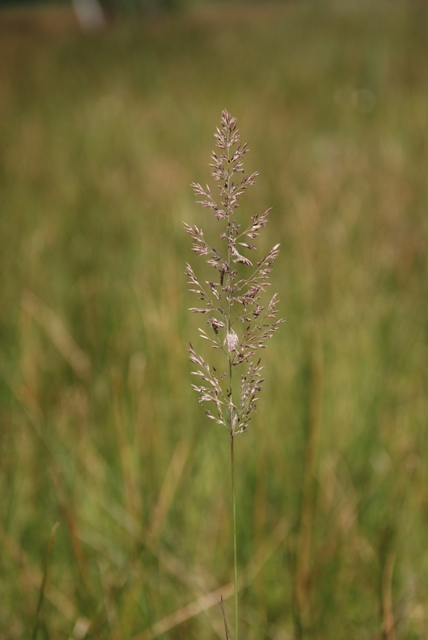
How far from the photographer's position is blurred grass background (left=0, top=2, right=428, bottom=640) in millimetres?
925

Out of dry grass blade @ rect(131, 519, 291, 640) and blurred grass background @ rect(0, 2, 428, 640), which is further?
blurred grass background @ rect(0, 2, 428, 640)

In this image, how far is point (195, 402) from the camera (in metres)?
1.42

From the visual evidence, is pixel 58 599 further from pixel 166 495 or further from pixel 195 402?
pixel 195 402

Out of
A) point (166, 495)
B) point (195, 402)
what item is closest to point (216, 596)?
point (166, 495)

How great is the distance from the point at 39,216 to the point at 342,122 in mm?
2379

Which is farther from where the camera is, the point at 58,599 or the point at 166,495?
the point at 166,495

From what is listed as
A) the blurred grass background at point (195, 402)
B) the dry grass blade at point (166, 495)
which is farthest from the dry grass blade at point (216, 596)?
the dry grass blade at point (166, 495)

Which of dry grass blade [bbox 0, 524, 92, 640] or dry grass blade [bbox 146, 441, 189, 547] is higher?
dry grass blade [bbox 146, 441, 189, 547]

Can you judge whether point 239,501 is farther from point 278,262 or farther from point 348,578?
point 278,262

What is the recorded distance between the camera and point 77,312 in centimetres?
181

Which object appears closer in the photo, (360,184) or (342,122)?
(360,184)

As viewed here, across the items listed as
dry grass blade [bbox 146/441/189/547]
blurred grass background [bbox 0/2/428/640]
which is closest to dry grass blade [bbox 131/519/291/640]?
blurred grass background [bbox 0/2/428/640]

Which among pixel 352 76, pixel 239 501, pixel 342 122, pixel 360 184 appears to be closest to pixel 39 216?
pixel 360 184

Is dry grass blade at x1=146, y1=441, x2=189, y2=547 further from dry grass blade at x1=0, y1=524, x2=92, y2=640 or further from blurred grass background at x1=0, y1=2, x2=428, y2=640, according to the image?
dry grass blade at x1=0, y1=524, x2=92, y2=640
